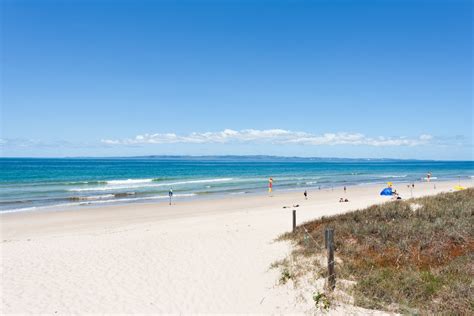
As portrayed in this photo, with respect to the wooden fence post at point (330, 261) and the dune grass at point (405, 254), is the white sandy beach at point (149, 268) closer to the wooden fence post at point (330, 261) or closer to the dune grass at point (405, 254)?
the wooden fence post at point (330, 261)

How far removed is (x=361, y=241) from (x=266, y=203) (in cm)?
1909

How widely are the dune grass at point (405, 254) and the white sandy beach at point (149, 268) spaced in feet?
2.99

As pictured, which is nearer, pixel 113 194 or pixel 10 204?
pixel 10 204

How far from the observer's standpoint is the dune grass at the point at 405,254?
738 centimetres

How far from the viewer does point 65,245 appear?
14.2 m

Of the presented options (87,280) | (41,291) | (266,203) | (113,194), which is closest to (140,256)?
(87,280)

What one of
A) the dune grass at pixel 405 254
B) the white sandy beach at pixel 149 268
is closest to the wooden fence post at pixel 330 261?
the dune grass at pixel 405 254

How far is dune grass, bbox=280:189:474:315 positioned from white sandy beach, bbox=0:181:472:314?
2.99 feet

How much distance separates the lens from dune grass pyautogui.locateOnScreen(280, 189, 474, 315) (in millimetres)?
7375

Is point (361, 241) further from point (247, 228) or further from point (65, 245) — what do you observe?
point (65, 245)

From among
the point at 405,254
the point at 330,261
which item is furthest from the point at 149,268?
the point at 405,254

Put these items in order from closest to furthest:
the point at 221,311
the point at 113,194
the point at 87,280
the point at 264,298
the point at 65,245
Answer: the point at 221,311 → the point at 264,298 → the point at 87,280 → the point at 65,245 → the point at 113,194

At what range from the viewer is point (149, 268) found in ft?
36.0

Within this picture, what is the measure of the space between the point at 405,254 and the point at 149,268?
7202 millimetres
